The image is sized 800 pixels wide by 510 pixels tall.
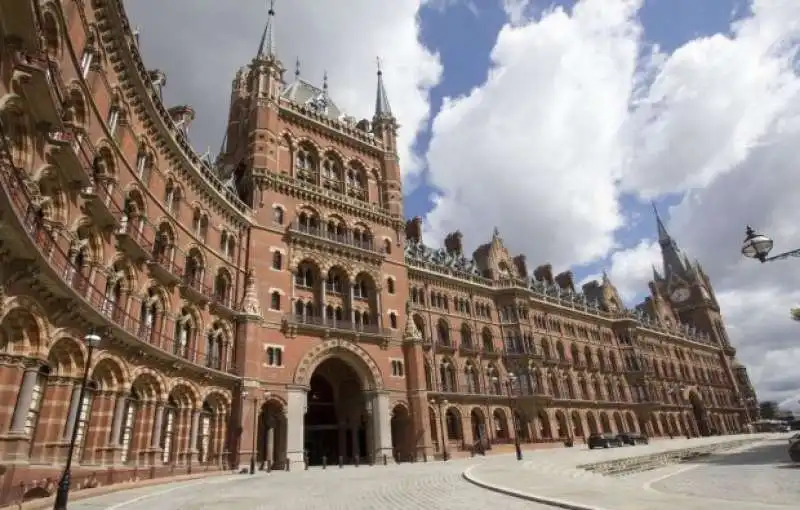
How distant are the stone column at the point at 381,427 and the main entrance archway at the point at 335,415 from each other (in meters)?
1.37

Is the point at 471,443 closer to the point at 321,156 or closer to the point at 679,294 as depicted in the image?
the point at 321,156

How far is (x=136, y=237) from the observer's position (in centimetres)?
2239

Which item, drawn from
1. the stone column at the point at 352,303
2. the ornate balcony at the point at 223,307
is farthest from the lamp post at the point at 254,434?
the stone column at the point at 352,303

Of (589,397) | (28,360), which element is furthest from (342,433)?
(589,397)

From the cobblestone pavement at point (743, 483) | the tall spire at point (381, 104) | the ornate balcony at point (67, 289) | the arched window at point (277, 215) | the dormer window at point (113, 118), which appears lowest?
the cobblestone pavement at point (743, 483)

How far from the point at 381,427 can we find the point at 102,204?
23.8 m

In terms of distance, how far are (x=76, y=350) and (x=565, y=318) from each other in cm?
5510

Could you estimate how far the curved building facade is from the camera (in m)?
14.9

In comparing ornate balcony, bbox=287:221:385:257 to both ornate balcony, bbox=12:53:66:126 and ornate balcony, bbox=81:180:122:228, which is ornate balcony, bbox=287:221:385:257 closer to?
ornate balcony, bbox=81:180:122:228

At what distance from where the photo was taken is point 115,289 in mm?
21312

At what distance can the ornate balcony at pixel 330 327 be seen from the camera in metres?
33.8

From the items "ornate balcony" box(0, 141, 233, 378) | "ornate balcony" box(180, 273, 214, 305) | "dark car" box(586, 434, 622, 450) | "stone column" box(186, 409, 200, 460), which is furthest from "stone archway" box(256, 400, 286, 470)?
"dark car" box(586, 434, 622, 450)

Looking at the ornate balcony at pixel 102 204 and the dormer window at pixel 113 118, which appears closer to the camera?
the ornate balcony at pixel 102 204

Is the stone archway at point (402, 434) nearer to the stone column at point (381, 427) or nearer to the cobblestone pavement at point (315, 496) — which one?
the stone column at point (381, 427)
